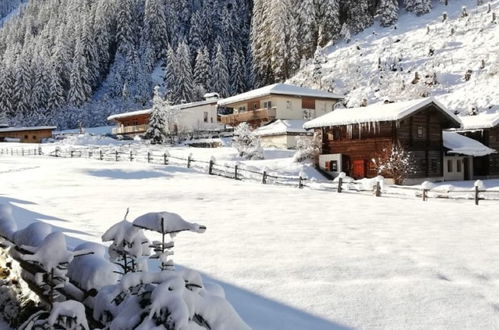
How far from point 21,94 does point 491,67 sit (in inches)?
3396

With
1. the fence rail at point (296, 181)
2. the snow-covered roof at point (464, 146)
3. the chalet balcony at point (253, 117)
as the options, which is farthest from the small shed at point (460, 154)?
the chalet balcony at point (253, 117)

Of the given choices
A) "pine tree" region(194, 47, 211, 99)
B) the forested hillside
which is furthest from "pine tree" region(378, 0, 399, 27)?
"pine tree" region(194, 47, 211, 99)

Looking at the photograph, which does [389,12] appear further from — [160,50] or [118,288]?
[118,288]

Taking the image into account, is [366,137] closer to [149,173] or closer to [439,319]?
[149,173]

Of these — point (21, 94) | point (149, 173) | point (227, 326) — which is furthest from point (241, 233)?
point (21, 94)

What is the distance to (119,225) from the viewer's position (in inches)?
190

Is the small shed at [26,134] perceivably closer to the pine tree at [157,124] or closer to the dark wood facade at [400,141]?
the pine tree at [157,124]

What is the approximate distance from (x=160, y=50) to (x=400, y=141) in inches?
3444

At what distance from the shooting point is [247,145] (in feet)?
132

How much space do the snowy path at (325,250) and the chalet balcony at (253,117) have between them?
2915cm

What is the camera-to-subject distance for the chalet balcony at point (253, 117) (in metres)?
50.4

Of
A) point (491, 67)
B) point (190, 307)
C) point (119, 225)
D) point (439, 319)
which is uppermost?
point (491, 67)

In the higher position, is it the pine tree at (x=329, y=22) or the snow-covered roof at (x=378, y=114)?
the pine tree at (x=329, y=22)

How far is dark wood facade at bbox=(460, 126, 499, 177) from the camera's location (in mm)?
36625
